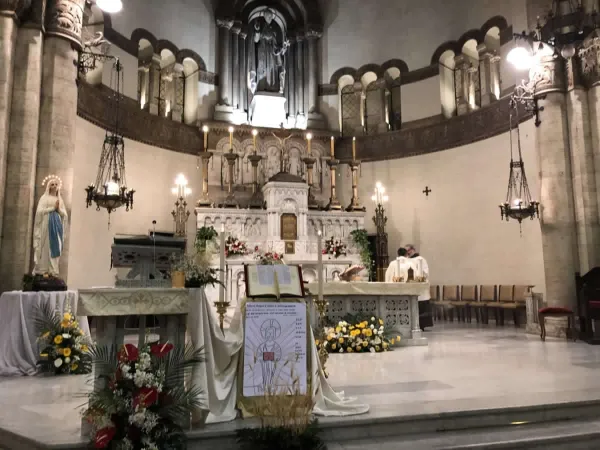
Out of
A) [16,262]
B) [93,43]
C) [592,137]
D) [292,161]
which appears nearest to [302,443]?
[16,262]

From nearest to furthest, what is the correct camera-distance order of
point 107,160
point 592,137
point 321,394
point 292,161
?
point 321,394, point 592,137, point 107,160, point 292,161

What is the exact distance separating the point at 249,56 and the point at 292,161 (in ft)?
13.7

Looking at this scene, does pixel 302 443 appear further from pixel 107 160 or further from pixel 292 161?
pixel 292 161

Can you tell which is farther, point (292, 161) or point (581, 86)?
point (292, 161)

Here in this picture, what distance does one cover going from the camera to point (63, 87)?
888cm

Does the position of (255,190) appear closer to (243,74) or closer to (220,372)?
(243,74)

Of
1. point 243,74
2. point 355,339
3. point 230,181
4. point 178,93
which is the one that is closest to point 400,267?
point 355,339

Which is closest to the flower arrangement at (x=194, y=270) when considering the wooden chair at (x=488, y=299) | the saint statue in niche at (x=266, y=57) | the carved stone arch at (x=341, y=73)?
the wooden chair at (x=488, y=299)

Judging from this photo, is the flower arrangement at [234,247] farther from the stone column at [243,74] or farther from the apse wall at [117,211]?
the stone column at [243,74]

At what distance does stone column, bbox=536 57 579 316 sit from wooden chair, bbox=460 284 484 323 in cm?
262

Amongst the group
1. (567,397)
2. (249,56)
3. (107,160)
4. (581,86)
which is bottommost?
(567,397)

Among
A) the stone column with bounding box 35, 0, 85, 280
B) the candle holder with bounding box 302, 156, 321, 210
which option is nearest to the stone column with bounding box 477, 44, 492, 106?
the candle holder with bounding box 302, 156, 321, 210

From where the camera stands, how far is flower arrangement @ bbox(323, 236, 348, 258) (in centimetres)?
1359

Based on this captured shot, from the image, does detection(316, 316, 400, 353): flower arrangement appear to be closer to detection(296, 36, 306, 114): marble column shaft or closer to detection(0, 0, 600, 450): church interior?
detection(0, 0, 600, 450): church interior
